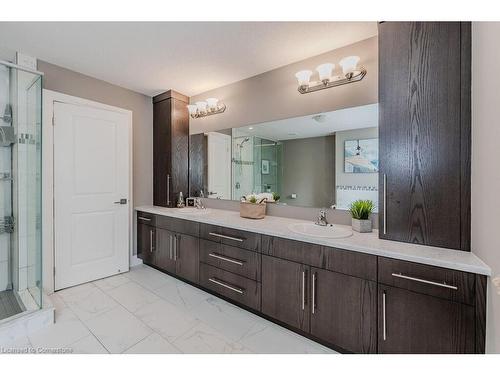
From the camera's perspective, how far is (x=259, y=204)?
2326 mm

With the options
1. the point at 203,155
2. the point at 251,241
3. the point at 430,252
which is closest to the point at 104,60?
the point at 203,155

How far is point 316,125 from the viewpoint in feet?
7.13

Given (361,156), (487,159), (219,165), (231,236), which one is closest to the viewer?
(487,159)

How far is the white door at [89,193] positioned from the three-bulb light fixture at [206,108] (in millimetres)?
855

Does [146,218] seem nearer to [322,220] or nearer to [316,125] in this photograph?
[322,220]

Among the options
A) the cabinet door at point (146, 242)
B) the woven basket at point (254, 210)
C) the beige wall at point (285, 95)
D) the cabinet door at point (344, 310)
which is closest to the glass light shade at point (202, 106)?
the beige wall at point (285, 95)

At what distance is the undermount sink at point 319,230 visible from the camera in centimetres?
172

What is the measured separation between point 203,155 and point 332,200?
71.2 inches

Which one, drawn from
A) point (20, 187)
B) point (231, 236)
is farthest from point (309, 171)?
point (20, 187)

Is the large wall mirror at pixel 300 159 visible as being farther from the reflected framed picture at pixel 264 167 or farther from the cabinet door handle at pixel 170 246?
the cabinet door handle at pixel 170 246

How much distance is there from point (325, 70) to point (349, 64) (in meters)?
0.20

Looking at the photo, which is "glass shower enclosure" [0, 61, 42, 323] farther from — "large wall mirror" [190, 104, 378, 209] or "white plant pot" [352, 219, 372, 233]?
"white plant pot" [352, 219, 372, 233]
